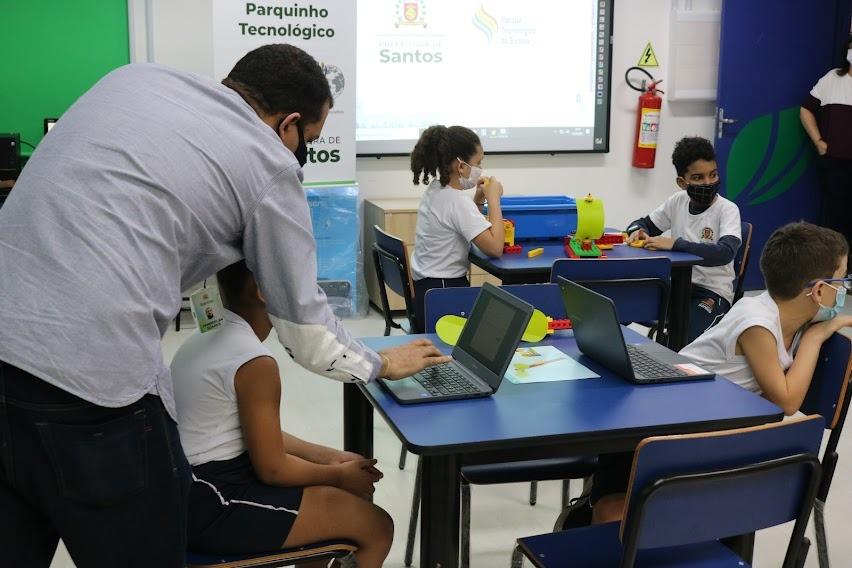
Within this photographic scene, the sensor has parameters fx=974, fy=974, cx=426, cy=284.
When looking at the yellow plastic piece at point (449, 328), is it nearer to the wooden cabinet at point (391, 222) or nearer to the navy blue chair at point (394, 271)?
the navy blue chair at point (394, 271)

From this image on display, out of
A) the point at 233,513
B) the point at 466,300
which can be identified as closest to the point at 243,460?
the point at 233,513

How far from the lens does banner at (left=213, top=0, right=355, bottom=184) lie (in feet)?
16.4

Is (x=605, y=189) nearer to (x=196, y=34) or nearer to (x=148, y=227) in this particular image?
(x=196, y=34)

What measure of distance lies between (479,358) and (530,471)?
40cm

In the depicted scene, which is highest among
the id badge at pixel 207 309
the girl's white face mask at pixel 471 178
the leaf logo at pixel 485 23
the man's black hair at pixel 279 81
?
the leaf logo at pixel 485 23

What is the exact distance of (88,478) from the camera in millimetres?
1411

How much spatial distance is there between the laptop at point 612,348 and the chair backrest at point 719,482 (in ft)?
1.37

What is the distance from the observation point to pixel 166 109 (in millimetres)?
1519

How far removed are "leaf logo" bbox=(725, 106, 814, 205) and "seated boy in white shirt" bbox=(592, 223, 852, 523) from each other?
13.1 ft

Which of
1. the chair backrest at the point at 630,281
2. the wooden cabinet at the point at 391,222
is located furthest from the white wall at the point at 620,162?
the chair backrest at the point at 630,281

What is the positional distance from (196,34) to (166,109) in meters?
4.16

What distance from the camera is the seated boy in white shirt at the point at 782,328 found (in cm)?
230

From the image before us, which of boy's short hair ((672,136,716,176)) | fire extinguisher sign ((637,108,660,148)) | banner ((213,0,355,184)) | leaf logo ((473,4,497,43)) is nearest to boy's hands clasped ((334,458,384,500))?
boy's short hair ((672,136,716,176))

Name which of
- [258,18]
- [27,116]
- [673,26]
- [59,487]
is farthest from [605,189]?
[59,487]
